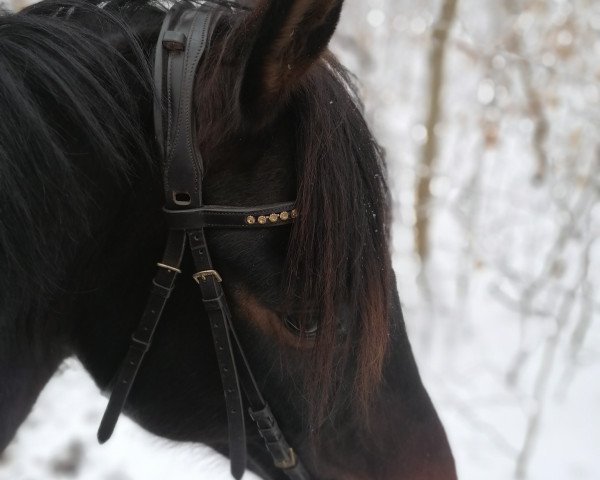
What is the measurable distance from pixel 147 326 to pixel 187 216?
291mm

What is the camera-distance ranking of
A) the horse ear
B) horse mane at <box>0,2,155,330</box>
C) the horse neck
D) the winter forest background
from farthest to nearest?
1. the winter forest background
2. the horse neck
3. horse mane at <box>0,2,155,330</box>
4. the horse ear

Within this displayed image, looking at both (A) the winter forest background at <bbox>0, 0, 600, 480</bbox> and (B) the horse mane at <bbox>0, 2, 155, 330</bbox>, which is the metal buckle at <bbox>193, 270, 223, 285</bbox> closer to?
(B) the horse mane at <bbox>0, 2, 155, 330</bbox>

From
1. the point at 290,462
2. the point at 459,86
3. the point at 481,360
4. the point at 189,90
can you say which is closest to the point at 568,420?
the point at 481,360

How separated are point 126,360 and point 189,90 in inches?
25.7

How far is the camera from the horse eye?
119 cm

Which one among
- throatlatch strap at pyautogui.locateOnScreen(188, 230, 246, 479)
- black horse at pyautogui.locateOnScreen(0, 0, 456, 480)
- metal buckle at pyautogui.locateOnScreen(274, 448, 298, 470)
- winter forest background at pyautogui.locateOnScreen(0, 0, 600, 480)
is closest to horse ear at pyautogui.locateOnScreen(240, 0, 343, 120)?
black horse at pyautogui.locateOnScreen(0, 0, 456, 480)

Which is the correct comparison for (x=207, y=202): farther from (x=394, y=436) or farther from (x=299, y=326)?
(x=394, y=436)

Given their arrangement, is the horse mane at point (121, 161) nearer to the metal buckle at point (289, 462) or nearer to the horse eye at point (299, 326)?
the horse eye at point (299, 326)

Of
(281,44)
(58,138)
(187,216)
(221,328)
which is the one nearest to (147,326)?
(221,328)

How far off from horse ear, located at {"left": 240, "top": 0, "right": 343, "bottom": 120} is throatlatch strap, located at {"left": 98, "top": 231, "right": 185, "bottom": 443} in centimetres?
34

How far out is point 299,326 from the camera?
1193mm

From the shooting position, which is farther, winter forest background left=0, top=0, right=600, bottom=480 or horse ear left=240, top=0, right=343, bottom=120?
winter forest background left=0, top=0, right=600, bottom=480

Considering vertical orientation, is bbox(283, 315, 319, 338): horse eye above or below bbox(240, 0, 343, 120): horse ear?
below

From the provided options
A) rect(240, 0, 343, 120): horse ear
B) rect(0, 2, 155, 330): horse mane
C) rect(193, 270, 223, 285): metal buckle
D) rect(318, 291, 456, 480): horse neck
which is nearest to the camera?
rect(240, 0, 343, 120): horse ear
